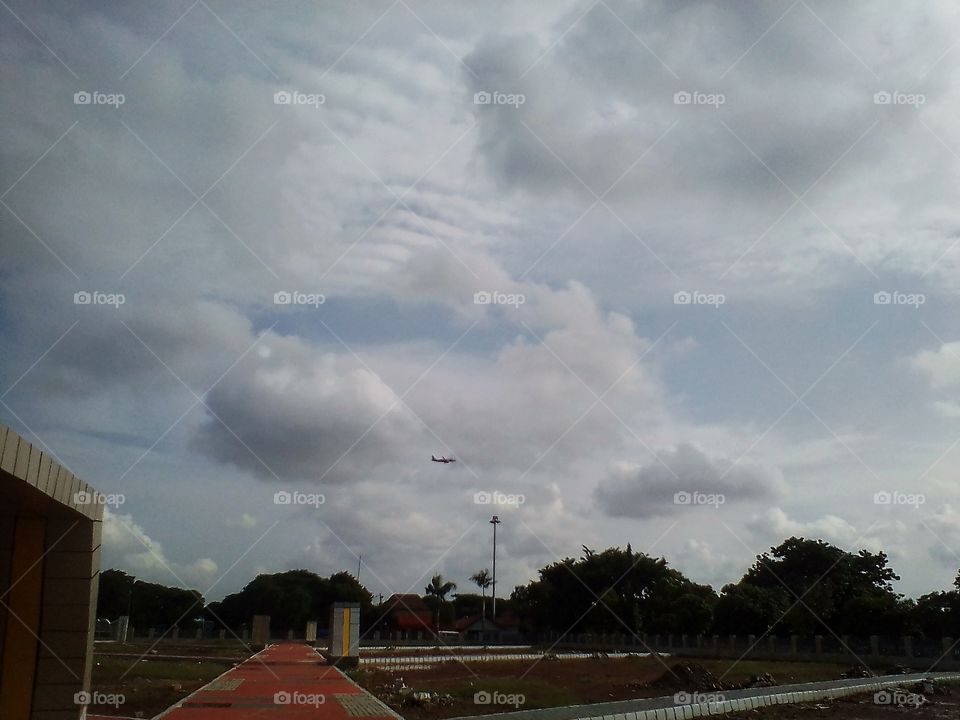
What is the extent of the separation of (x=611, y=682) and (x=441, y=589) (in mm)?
60857

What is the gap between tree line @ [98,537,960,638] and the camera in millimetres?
41562

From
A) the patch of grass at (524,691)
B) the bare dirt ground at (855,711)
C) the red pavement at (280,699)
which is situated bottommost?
the bare dirt ground at (855,711)

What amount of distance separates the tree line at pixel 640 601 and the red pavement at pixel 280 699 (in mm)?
29113

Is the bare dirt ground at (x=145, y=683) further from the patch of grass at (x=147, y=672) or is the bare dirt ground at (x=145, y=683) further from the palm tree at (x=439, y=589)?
the palm tree at (x=439, y=589)

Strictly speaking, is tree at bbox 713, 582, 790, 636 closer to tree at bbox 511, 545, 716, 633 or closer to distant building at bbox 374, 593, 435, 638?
tree at bbox 511, 545, 716, 633

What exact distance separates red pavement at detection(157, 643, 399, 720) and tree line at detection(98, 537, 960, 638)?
29113 millimetres

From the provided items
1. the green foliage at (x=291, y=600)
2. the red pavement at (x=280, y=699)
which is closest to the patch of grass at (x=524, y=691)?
the red pavement at (x=280, y=699)

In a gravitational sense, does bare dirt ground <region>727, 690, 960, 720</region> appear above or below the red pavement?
below

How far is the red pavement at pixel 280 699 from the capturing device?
13.5 meters

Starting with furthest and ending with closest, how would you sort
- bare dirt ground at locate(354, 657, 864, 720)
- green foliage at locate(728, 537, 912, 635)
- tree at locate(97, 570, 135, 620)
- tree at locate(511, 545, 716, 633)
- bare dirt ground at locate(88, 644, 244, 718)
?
tree at locate(97, 570, 135, 620)
tree at locate(511, 545, 716, 633)
green foliage at locate(728, 537, 912, 635)
bare dirt ground at locate(354, 657, 864, 720)
bare dirt ground at locate(88, 644, 244, 718)

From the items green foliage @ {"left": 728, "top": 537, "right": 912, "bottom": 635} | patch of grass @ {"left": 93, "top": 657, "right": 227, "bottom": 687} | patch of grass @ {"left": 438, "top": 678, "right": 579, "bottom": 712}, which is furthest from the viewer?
green foliage @ {"left": 728, "top": 537, "right": 912, "bottom": 635}

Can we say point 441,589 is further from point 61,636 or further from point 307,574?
point 61,636

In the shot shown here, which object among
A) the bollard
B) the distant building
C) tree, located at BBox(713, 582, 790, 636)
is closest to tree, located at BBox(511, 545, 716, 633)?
tree, located at BBox(713, 582, 790, 636)

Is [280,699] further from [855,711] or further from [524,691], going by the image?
Answer: [855,711]
